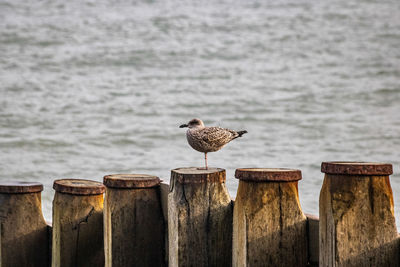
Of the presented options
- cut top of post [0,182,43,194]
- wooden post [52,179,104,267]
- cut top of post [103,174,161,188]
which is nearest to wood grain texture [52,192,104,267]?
wooden post [52,179,104,267]

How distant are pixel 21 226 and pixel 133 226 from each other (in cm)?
102

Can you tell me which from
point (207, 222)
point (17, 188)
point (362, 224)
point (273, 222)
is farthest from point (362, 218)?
point (17, 188)

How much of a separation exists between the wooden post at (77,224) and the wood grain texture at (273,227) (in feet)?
4.53

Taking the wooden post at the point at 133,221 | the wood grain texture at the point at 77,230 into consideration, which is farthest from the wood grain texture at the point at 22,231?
the wooden post at the point at 133,221

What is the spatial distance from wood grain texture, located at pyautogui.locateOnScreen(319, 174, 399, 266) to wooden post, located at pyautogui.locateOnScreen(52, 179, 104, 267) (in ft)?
5.85

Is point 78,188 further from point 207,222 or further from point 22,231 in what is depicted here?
point 207,222

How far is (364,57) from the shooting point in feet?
67.0

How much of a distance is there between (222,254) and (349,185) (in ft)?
2.84

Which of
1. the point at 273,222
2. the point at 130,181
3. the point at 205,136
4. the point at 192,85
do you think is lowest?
the point at 273,222

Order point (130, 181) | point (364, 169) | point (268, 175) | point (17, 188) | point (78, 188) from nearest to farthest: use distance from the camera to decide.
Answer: point (364, 169)
point (268, 175)
point (130, 181)
point (78, 188)
point (17, 188)

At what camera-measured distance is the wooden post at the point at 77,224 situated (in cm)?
382

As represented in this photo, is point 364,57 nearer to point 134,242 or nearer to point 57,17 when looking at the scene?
point 57,17

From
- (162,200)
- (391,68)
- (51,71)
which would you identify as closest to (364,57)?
(391,68)

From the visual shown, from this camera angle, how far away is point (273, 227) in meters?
2.78
